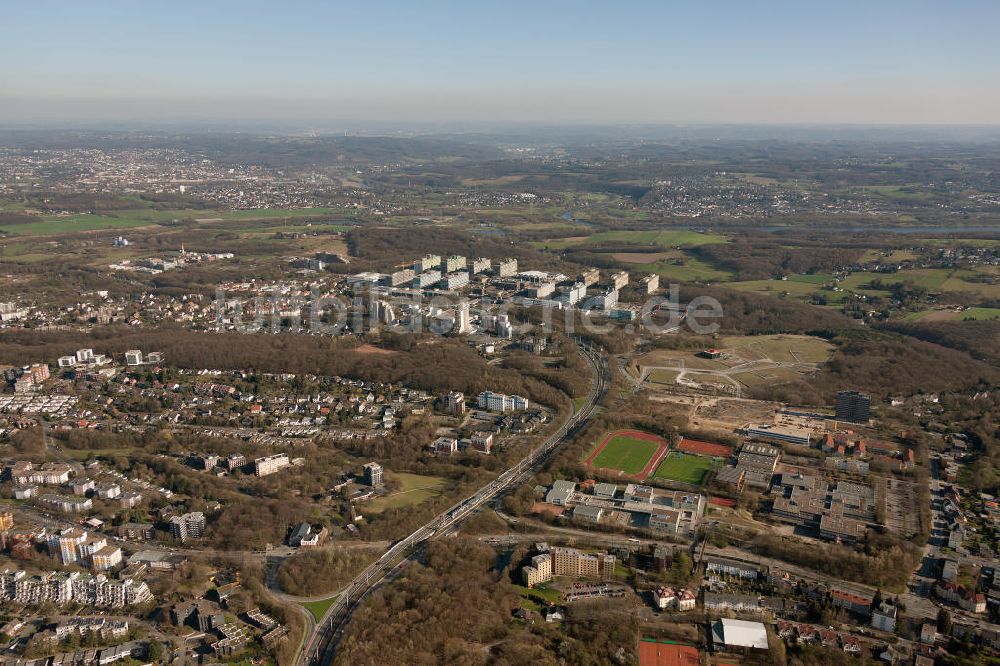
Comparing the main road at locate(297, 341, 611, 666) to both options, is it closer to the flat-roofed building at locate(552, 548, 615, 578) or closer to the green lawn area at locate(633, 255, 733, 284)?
the flat-roofed building at locate(552, 548, 615, 578)

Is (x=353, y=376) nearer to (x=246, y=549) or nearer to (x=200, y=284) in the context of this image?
(x=246, y=549)

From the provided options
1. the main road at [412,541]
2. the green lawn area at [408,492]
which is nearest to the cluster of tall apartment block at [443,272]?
the main road at [412,541]

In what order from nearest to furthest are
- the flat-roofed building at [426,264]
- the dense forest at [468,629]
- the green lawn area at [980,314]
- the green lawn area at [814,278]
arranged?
the dense forest at [468,629], the green lawn area at [980,314], the green lawn area at [814,278], the flat-roofed building at [426,264]

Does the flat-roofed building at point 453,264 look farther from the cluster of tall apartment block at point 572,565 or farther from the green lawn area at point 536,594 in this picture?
the green lawn area at point 536,594

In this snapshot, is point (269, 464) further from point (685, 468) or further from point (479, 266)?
point (479, 266)

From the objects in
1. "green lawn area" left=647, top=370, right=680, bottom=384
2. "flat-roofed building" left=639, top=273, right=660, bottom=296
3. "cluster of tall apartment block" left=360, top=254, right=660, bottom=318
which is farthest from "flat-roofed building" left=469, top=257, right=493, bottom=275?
"green lawn area" left=647, top=370, right=680, bottom=384

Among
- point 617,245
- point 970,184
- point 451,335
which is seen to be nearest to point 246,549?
point 451,335

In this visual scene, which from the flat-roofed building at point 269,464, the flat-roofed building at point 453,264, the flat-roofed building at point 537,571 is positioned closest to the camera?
the flat-roofed building at point 537,571

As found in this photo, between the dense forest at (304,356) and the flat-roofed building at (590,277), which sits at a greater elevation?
the flat-roofed building at (590,277)
